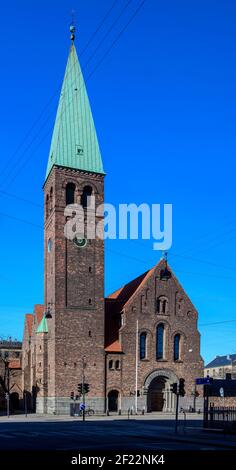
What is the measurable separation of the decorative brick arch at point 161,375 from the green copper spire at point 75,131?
22359 millimetres

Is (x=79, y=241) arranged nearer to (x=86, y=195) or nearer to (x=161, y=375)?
(x=86, y=195)

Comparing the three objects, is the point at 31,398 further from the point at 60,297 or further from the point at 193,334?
the point at 193,334

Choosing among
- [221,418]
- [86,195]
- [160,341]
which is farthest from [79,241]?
[221,418]

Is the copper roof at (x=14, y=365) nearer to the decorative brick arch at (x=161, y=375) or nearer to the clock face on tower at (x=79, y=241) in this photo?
the decorative brick arch at (x=161, y=375)

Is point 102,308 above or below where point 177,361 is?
above

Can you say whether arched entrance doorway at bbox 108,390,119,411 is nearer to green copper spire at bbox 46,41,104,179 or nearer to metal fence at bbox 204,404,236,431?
green copper spire at bbox 46,41,104,179

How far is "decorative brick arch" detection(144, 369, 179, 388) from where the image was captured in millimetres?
68125

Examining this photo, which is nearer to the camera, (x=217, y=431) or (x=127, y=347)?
(x=217, y=431)

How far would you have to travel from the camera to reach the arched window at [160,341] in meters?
70.2

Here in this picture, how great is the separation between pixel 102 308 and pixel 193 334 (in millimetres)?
12122

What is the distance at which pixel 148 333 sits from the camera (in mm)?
69562

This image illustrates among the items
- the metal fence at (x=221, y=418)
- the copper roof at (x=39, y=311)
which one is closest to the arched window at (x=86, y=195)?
the copper roof at (x=39, y=311)

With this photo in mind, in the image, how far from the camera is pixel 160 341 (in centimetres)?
7081
